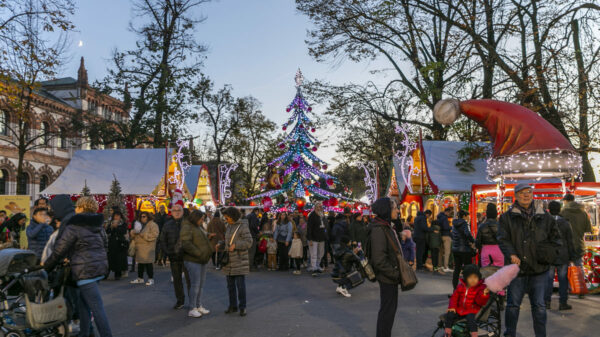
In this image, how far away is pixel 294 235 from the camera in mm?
15312

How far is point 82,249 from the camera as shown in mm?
5527

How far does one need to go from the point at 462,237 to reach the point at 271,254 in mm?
7354

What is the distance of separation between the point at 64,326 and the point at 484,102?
9.22 metres

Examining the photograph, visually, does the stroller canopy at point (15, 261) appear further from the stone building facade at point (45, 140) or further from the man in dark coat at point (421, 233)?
the stone building facade at point (45, 140)

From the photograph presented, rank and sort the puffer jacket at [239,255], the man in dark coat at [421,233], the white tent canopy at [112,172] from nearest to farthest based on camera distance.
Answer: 1. the puffer jacket at [239,255]
2. the man in dark coat at [421,233]
3. the white tent canopy at [112,172]

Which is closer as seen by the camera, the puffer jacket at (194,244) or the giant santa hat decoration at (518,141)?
the puffer jacket at (194,244)

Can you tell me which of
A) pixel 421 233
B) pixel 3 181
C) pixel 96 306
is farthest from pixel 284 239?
pixel 3 181

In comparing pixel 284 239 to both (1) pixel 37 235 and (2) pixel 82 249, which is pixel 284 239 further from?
(2) pixel 82 249

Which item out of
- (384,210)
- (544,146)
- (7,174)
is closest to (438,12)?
(544,146)

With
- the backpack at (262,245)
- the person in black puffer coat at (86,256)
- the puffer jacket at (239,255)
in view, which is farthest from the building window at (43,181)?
the person in black puffer coat at (86,256)

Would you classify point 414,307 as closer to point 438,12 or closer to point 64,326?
point 64,326

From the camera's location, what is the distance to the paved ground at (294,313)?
680 centimetres

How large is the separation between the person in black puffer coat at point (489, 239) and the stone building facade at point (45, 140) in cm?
2648

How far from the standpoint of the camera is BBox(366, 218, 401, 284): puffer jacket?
17.3 ft
